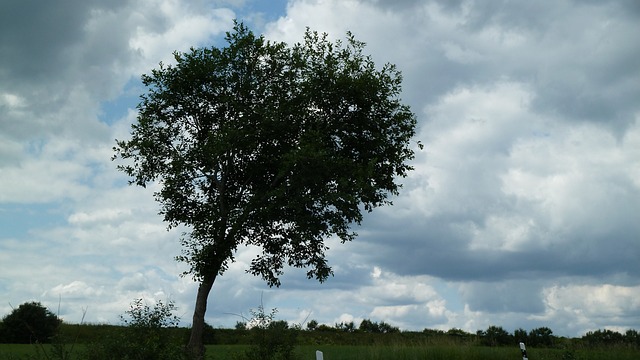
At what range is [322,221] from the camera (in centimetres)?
3164

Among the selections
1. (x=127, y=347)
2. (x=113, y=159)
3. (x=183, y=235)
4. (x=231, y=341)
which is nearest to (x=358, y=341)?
(x=231, y=341)

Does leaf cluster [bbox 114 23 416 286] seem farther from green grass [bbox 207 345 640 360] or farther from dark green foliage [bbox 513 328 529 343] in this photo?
dark green foliage [bbox 513 328 529 343]

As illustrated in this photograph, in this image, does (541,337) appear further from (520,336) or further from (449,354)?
(449,354)

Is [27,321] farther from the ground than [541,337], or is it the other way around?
[27,321]

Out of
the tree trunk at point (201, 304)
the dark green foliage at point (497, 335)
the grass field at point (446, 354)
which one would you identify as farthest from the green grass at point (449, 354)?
the dark green foliage at point (497, 335)

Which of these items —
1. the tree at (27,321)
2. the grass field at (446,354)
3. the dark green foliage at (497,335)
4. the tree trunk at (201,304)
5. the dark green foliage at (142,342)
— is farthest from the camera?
the tree at (27,321)

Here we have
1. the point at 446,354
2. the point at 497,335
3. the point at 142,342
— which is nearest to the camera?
the point at 142,342

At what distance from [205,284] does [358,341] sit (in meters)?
25.0

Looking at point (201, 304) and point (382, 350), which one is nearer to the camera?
point (382, 350)

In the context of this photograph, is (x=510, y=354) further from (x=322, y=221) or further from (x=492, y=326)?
(x=492, y=326)

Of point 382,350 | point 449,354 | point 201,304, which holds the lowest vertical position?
point 449,354

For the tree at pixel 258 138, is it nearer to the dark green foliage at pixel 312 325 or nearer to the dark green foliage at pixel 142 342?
the dark green foliage at pixel 142 342

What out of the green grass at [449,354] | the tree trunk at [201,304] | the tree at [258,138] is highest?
the tree at [258,138]

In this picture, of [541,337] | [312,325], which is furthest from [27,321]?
[541,337]
